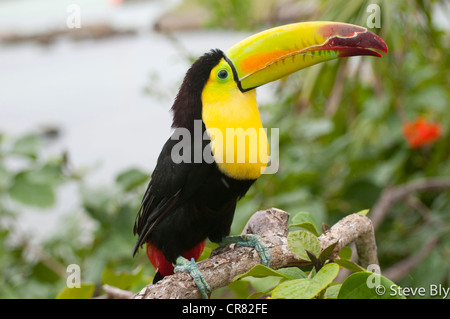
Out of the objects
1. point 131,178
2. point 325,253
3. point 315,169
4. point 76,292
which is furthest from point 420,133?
point 76,292

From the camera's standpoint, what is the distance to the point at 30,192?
5.17 ft

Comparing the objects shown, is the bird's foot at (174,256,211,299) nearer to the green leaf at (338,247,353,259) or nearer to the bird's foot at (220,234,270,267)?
the bird's foot at (220,234,270,267)

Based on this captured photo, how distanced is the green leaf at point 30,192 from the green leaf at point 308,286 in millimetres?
1140

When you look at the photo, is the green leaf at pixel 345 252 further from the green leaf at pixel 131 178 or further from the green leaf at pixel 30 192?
the green leaf at pixel 30 192

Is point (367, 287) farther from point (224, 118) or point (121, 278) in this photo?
point (121, 278)

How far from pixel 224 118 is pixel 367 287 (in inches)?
12.3

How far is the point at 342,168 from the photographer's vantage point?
221 centimetres

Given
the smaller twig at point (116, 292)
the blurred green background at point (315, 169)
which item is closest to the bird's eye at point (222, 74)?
the smaller twig at point (116, 292)

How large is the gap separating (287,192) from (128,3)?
127 centimetres

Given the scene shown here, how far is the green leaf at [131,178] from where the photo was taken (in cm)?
130

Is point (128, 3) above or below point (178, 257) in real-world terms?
above
